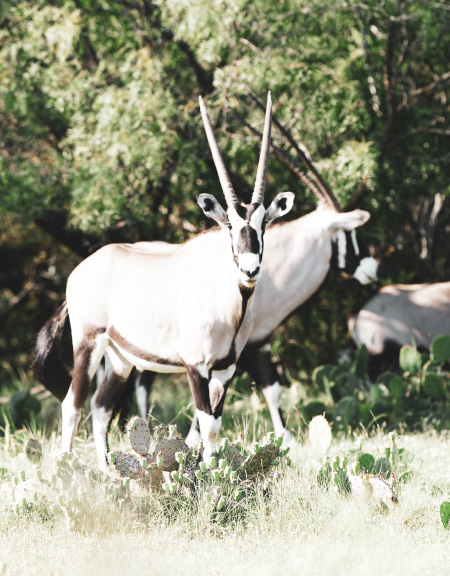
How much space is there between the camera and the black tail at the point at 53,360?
18.0 feet

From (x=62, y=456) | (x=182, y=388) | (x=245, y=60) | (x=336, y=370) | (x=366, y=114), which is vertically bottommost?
(x=182, y=388)

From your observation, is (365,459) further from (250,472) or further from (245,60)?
(245,60)

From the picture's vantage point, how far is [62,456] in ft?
13.4

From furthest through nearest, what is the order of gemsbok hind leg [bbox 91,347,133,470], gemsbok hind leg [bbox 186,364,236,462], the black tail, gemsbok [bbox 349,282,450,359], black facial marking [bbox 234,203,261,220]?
gemsbok [bbox 349,282,450,359], the black tail, gemsbok hind leg [bbox 91,347,133,470], gemsbok hind leg [bbox 186,364,236,462], black facial marking [bbox 234,203,261,220]

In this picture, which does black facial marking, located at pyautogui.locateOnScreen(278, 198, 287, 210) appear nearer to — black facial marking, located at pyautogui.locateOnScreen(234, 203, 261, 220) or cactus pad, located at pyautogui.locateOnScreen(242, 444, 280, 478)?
black facial marking, located at pyautogui.locateOnScreen(234, 203, 261, 220)

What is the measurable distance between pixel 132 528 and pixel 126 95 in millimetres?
4168

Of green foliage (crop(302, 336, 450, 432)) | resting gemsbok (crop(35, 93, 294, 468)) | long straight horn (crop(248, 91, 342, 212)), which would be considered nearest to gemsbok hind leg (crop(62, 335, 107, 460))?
resting gemsbok (crop(35, 93, 294, 468))

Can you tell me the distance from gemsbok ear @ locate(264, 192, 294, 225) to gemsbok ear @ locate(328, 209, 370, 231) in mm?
1940

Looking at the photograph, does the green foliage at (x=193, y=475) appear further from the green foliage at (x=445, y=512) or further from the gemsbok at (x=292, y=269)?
the gemsbok at (x=292, y=269)

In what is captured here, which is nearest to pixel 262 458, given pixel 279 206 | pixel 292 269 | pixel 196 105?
pixel 279 206

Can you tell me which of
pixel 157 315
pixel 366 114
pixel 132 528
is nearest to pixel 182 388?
pixel 366 114

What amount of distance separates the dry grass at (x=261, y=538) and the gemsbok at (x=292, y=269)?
1726 millimetres

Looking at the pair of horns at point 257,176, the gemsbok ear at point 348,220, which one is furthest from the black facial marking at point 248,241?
the gemsbok ear at point 348,220

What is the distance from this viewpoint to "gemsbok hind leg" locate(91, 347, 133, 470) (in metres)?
5.04
